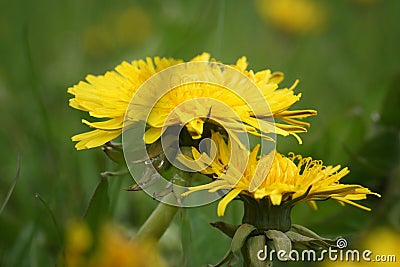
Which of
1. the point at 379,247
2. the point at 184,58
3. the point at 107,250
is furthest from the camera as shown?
the point at 184,58

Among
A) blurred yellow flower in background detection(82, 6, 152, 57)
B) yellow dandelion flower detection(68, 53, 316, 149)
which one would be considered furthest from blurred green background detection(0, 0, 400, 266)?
yellow dandelion flower detection(68, 53, 316, 149)

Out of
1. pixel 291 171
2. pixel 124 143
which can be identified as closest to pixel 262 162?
pixel 291 171

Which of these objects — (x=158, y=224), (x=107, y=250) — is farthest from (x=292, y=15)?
(x=107, y=250)

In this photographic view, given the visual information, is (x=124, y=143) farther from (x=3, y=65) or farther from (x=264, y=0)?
(x=264, y=0)

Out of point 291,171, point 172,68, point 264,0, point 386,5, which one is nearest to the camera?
point 291,171

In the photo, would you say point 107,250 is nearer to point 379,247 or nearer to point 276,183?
point 276,183
